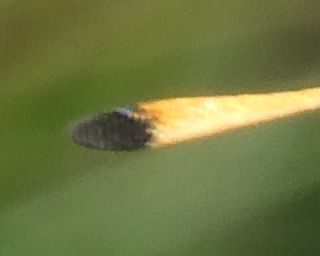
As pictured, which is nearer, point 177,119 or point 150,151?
point 177,119

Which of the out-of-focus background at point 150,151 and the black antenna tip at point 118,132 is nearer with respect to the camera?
the black antenna tip at point 118,132

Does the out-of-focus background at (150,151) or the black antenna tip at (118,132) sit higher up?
the out-of-focus background at (150,151)

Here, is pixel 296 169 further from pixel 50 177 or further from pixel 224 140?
pixel 50 177

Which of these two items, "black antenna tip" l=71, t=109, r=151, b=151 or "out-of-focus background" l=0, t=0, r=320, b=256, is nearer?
"black antenna tip" l=71, t=109, r=151, b=151

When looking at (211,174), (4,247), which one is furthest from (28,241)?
(211,174)

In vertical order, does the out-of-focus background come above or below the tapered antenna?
above
